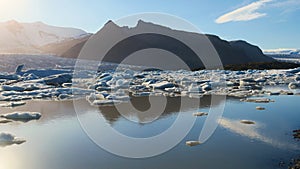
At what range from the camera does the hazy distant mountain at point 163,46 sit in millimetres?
69750

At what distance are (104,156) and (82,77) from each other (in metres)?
26.1

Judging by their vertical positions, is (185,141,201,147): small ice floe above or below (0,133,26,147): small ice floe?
below

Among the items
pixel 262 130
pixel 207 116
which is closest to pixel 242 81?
pixel 207 116

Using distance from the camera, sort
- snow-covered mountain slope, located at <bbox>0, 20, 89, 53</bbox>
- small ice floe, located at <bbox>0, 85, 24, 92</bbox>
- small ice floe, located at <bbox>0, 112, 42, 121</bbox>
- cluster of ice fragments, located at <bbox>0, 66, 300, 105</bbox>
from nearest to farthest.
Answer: small ice floe, located at <bbox>0, 112, 42, 121</bbox> → cluster of ice fragments, located at <bbox>0, 66, 300, 105</bbox> → small ice floe, located at <bbox>0, 85, 24, 92</bbox> → snow-covered mountain slope, located at <bbox>0, 20, 89, 53</bbox>

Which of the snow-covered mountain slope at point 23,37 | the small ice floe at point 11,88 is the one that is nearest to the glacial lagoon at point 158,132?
the small ice floe at point 11,88

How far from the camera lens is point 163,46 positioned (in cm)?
7744

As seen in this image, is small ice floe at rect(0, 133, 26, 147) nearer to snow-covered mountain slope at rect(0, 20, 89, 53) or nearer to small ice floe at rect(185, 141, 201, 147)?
small ice floe at rect(185, 141, 201, 147)

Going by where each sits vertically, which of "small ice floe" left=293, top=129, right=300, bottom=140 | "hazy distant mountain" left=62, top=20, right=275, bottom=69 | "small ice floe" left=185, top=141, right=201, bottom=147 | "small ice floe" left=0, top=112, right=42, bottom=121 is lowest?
"small ice floe" left=293, top=129, right=300, bottom=140

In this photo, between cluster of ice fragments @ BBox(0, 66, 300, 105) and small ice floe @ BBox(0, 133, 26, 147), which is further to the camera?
cluster of ice fragments @ BBox(0, 66, 300, 105)

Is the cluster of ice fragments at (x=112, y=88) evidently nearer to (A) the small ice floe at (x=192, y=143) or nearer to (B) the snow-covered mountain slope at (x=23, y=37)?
(A) the small ice floe at (x=192, y=143)

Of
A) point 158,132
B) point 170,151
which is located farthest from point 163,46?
point 170,151

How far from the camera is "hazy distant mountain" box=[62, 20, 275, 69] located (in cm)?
6975

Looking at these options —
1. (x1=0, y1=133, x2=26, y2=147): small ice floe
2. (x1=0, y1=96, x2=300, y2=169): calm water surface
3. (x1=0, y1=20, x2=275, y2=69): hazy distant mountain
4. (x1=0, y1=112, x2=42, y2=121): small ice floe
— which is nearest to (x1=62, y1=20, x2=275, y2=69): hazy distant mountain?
(x1=0, y1=20, x2=275, y2=69): hazy distant mountain

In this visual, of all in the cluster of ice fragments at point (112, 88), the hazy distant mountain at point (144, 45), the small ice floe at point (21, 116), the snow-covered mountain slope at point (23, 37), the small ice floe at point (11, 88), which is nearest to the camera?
the small ice floe at point (21, 116)
